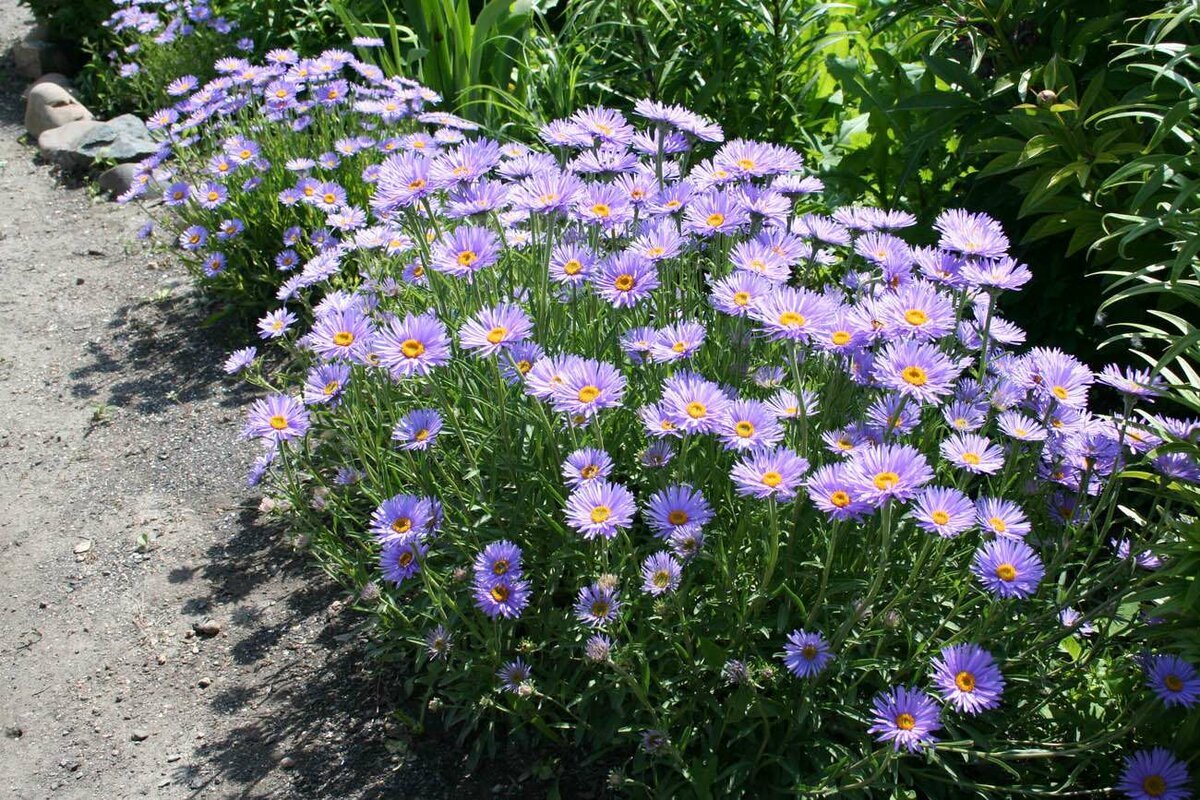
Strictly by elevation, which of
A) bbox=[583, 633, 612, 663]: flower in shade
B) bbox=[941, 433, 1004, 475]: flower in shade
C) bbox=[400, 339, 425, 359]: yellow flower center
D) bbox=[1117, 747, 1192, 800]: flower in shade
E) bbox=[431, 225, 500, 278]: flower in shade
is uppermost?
bbox=[431, 225, 500, 278]: flower in shade

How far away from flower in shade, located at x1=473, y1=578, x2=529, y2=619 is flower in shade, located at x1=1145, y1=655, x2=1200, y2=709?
111cm

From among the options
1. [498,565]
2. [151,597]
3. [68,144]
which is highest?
[498,565]

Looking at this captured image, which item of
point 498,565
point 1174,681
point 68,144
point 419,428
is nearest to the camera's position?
point 1174,681

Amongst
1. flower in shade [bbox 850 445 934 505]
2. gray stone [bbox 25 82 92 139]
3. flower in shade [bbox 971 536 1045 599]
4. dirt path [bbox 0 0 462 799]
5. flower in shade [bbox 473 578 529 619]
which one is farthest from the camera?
gray stone [bbox 25 82 92 139]

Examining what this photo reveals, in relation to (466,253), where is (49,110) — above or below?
below

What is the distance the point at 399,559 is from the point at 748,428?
2.47ft

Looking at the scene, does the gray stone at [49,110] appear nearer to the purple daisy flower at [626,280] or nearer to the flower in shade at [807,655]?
the purple daisy flower at [626,280]

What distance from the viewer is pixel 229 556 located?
311 cm

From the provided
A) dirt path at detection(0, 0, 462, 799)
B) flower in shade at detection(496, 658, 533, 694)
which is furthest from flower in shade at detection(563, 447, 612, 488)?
dirt path at detection(0, 0, 462, 799)

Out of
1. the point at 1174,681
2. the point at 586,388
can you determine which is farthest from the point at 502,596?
the point at 1174,681

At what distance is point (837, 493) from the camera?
1.72 meters

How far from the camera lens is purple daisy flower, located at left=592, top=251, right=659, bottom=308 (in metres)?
2.10

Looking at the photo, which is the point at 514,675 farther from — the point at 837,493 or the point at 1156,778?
the point at 1156,778

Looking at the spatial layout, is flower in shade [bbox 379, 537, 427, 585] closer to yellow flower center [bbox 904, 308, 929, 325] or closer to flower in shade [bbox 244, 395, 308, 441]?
flower in shade [bbox 244, 395, 308, 441]
